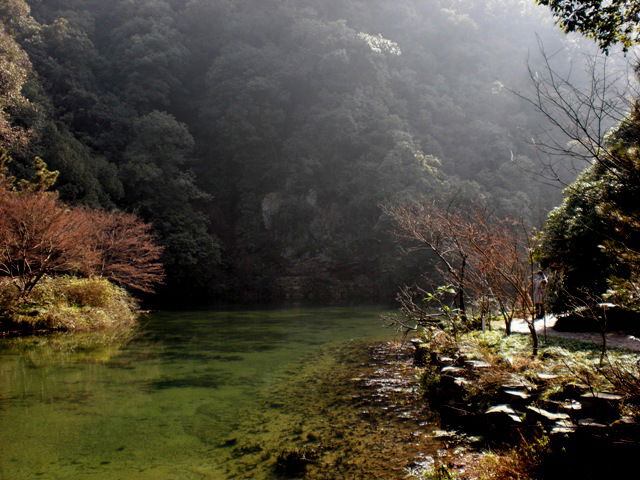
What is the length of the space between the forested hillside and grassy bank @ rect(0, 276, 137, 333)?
6.98 meters

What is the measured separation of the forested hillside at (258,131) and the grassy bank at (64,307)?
6983 millimetres

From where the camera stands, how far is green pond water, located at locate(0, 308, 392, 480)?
4.37m

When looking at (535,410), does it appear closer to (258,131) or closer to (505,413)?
(505,413)

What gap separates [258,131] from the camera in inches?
1191

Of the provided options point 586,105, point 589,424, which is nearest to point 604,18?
point 586,105

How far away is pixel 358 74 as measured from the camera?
3073cm

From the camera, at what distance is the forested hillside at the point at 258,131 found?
23891mm

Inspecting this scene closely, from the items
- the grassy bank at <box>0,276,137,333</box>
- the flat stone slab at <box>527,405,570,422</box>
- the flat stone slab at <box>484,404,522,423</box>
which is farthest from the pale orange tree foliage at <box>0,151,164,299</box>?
the flat stone slab at <box>527,405,570,422</box>

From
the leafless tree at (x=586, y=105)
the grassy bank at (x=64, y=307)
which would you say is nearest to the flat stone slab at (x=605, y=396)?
the leafless tree at (x=586, y=105)

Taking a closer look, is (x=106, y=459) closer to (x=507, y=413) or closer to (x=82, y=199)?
(x=507, y=413)

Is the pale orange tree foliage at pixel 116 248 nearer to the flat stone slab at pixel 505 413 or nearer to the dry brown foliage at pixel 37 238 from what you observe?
the dry brown foliage at pixel 37 238

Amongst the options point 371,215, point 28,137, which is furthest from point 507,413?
point 371,215

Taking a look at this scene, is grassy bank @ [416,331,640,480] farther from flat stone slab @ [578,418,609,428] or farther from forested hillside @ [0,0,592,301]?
forested hillside @ [0,0,592,301]

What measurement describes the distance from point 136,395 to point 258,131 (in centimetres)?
2551
